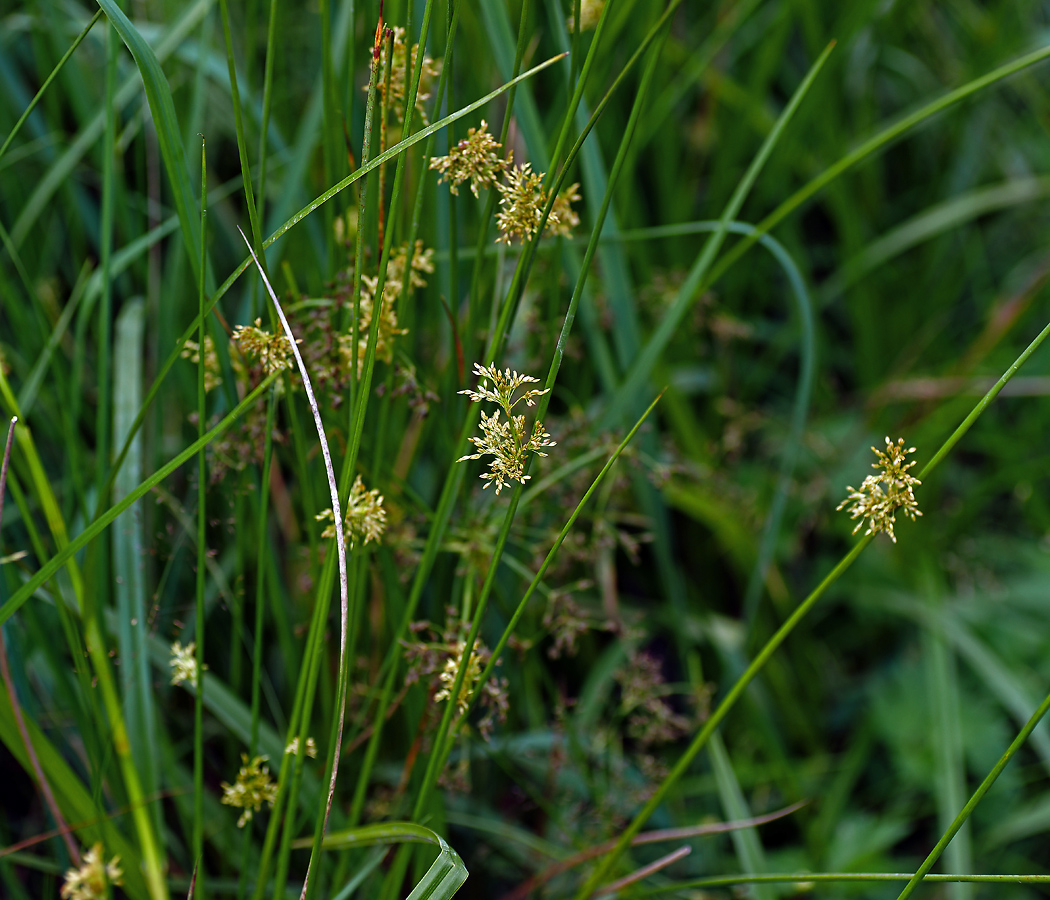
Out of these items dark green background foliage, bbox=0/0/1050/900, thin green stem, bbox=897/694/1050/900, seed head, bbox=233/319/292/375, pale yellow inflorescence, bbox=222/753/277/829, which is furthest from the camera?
dark green background foliage, bbox=0/0/1050/900

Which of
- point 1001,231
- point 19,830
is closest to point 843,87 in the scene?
point 1001,231

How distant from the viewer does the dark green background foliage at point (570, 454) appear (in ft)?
3.36

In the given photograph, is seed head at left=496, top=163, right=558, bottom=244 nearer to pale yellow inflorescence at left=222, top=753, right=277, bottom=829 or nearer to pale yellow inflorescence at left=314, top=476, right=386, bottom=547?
pale yellow inflorescence at left=314, top=476, right=386, bottom=547

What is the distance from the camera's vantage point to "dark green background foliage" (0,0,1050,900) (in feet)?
3.36

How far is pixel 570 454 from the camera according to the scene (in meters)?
1.20

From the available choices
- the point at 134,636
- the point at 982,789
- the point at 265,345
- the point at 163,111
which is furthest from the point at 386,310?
the point at 982,789

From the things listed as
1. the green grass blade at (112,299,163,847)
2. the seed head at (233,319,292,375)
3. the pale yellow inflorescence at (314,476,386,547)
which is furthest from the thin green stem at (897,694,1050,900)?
the green grass blade at (112,299,163,847)

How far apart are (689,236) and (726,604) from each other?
2.77 ft

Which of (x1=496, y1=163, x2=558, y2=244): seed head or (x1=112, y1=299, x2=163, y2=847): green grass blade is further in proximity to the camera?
(x1=112, y1=299, x2=163, y2=847): green grass blade

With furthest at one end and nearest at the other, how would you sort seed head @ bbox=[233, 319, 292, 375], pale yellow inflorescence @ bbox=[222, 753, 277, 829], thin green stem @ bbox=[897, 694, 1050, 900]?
Answer: pale yellow inflorescence @ bbox=[222, 753, 277, 829] → seed head @ bbox=[233, 319, 292, 375] → thin green stem @ bbox=[897, 694, 1050, 900]

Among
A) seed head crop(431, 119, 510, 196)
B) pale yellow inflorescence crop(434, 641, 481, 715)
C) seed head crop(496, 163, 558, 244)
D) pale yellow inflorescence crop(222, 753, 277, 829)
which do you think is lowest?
pale yellow inflorescence crop(222, 753, 277, 829)

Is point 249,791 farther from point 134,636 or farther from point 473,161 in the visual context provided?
point 473,161

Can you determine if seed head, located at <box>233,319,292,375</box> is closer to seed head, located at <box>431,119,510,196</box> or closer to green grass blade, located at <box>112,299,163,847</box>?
seed head, located at <box>431,119,510,196</box>

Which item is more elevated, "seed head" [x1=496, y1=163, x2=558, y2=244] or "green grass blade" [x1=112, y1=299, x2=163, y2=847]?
"seed head" [x1=496, y1=163, x2=558, y2=244]
